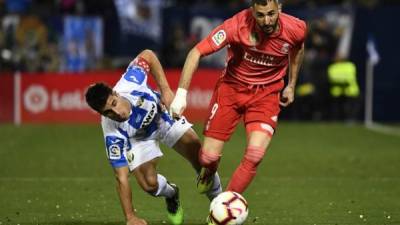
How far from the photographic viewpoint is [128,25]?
25562 mm

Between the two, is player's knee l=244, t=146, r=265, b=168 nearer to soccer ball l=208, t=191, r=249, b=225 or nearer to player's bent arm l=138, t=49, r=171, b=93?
soccer ball l=208, t=191, r=249, b=225

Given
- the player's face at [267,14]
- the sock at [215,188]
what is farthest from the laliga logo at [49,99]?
the player's face at [267,14]

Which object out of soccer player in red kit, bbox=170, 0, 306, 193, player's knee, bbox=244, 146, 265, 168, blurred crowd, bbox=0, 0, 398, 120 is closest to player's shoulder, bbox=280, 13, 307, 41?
soccer player in red kit, bbox=170, 0, 306, 193

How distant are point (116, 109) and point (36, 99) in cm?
1506

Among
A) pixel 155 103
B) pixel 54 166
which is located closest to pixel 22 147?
pixel 54 166

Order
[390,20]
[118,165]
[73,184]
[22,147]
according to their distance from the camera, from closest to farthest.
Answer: [118,165] → [73,184] → [22,147] → [390,20]

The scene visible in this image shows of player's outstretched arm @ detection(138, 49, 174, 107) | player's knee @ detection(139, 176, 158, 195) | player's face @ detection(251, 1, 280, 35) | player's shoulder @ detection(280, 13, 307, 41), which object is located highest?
player's face @ detection(251, 1, 280, 35)

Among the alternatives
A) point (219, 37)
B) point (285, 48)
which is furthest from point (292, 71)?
point (219, 37)

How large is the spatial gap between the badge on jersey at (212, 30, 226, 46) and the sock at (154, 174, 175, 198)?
63.6 inches

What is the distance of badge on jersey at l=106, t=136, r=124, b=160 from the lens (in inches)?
393

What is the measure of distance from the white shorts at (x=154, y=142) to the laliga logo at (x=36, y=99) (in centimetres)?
1401

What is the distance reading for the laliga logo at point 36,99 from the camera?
24.2 m

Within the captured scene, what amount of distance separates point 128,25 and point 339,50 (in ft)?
17.8

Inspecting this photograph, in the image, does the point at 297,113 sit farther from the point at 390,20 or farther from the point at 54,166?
the point at 54,166
